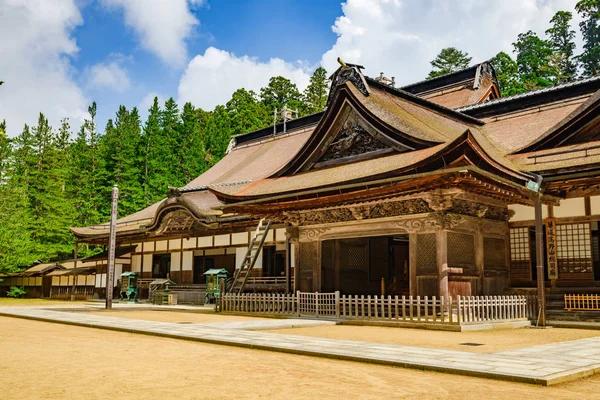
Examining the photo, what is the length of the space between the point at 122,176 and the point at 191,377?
44.8 m

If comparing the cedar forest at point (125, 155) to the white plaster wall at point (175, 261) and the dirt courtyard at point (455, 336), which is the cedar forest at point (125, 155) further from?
the dirt courtyard at point (455, 336)

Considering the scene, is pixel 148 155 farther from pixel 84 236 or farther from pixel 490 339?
pixel 490 339

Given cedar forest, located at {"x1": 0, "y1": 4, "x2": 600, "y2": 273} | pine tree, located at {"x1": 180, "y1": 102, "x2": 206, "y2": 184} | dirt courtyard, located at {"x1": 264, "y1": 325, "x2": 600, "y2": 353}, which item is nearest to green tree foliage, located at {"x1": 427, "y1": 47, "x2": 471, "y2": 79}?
cedar forest, located at {"x1": 0, "y1": 4, "x2": 600, "y2": 273}

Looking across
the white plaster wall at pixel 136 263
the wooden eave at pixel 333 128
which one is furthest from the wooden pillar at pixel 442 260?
the white plaster wall at pixel 136 263

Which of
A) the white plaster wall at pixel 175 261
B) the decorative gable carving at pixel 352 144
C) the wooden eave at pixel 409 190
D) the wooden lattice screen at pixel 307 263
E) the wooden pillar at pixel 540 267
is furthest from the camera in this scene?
the white plaster wall at pixel 175 261

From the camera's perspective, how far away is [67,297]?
34594mm

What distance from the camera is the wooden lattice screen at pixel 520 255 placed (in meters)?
16.7

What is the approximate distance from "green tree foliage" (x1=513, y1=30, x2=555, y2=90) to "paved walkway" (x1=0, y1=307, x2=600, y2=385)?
164ft

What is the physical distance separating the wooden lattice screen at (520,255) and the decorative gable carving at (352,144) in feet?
16.6

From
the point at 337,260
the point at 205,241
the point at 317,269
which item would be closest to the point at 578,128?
the point at 337,260

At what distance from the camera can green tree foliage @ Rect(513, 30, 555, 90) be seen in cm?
5603

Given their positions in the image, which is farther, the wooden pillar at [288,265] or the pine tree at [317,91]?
the pine tree at [317,91]

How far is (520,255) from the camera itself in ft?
55.5

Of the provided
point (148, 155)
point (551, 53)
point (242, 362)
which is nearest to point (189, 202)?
point (242, 362)
